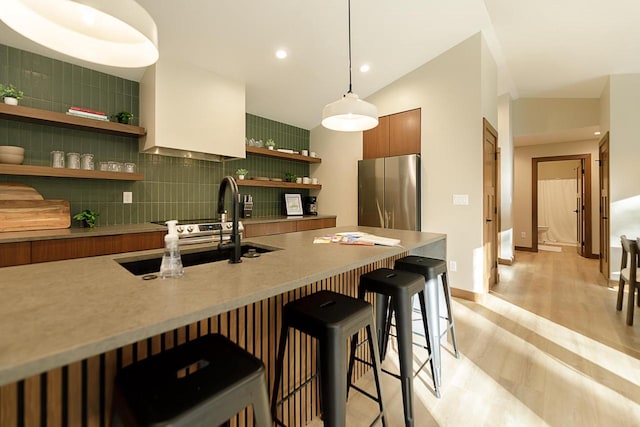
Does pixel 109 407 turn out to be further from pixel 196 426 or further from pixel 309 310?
pixel 309 310

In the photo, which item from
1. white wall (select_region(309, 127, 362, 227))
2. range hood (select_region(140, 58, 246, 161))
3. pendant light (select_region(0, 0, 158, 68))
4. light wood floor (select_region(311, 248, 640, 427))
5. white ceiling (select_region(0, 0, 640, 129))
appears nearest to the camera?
pendant light (select_region(0, 0, 158, 68))

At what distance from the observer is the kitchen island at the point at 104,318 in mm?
585

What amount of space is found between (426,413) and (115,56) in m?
2.42

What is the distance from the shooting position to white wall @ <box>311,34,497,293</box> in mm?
3332

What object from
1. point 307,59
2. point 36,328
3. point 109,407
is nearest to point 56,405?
point 109,407

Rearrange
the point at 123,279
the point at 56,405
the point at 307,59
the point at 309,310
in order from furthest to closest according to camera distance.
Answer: the point at 307,59
the point at 309,310
the point at 123,279
the point at 56,405

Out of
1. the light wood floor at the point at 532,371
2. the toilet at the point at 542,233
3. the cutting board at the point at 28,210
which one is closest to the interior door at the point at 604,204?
the light wood floor at the point at 532,371

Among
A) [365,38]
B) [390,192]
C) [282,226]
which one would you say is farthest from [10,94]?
[390,192]

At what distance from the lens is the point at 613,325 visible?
8.82ft

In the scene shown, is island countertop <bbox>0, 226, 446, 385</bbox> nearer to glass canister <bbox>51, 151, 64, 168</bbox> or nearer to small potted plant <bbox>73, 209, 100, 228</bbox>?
small potted plant <bbox>73, 209, 100, 228</bbox>

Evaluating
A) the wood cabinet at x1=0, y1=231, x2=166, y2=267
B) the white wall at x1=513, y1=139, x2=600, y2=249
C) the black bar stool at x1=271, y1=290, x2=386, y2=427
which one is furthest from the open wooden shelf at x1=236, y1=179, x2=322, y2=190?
the white wall at x1=513, y1=139, x2=600, y2=249

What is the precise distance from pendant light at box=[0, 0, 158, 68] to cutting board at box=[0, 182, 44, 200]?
1751 millimetres

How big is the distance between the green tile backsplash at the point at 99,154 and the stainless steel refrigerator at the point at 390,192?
1.89 m

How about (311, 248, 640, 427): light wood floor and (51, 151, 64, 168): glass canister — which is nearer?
(311, 248, 640, 427): light wood floor
